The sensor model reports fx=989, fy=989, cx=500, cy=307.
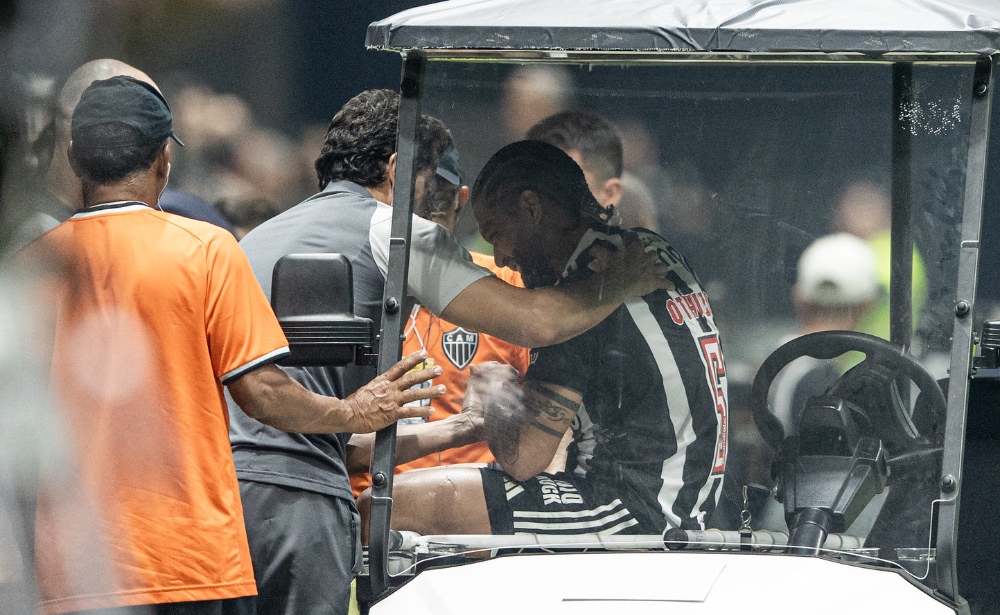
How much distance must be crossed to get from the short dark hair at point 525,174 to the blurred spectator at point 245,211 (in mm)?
2563

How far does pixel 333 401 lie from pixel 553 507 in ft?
2.08

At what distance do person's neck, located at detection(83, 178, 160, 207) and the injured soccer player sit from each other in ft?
2.85

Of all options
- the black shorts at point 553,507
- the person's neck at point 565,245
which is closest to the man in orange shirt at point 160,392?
the black shorts at point 553,507

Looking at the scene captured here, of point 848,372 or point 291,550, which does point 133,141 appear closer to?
point 291,550

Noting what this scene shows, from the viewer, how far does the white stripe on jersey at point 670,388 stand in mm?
2170

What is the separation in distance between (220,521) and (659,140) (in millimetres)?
1362

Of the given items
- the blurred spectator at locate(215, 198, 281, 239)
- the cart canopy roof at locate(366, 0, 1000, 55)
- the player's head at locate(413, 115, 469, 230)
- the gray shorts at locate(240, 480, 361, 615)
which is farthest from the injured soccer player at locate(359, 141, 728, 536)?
the blurred spectator at locate(215, 198, 281, 239)

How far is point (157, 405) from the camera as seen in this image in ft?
7.50

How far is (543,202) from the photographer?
2.22 metres

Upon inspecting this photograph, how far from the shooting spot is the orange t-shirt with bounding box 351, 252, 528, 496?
220 centimetres

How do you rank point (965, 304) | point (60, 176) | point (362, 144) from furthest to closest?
point (362, 144) → point (965, 304) → point (60, 176)

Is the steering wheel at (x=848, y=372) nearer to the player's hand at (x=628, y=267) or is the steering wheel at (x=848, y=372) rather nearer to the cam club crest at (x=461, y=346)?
the player's hand at (x=628, y=267)

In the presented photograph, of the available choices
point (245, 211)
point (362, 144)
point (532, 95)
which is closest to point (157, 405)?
point (532, 95)

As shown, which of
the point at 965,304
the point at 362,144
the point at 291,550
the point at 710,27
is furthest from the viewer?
the point at 362,144
